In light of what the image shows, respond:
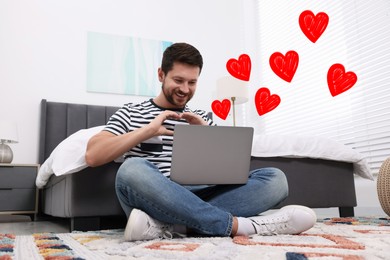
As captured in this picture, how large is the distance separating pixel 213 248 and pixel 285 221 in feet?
1.29

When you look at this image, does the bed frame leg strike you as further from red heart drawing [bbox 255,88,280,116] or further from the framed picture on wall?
the framed picture on wall

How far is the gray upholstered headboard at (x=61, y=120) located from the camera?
3400 mm

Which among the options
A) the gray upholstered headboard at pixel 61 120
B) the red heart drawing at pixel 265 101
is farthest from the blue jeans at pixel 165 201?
the red heart drawing at pixel 265 101

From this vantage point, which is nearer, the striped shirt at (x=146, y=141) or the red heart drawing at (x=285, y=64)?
the striped shirt at (x=146, y=141)

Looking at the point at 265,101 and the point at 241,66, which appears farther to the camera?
the point at 241,66

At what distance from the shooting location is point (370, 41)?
3117 mm

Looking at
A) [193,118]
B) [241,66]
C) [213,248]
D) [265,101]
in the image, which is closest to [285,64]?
[265,101]

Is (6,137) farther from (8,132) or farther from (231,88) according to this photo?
(231,88)

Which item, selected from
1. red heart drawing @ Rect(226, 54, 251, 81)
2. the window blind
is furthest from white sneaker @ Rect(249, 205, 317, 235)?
red heart drawing @ Rect(226, 54, 251, 81)

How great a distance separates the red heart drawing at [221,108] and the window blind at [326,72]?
0.36 meters

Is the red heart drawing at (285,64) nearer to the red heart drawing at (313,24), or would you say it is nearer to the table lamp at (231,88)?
the red heart drawing at (313,24)

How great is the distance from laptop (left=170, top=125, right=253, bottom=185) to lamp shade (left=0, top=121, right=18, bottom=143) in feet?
7.35

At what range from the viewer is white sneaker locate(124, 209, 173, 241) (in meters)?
1.26

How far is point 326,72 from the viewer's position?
11.7 ft
